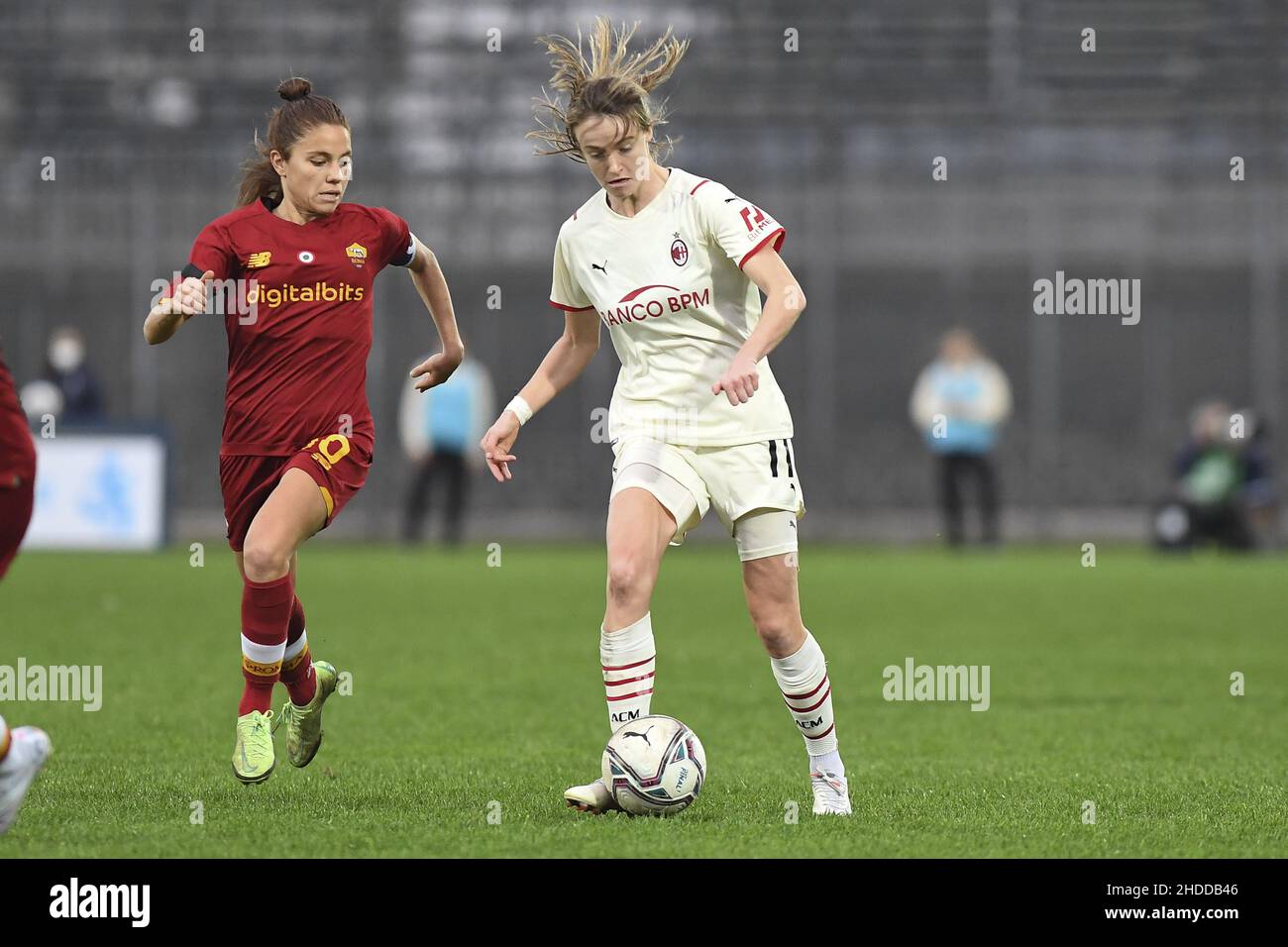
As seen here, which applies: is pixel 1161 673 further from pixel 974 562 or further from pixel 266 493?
pixel 974 562

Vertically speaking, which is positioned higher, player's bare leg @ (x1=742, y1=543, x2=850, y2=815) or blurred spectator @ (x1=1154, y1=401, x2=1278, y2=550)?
player's bare leg @ (x1=742, y1=543, x2=850, y2=815)

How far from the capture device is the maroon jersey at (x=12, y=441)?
4656 mm

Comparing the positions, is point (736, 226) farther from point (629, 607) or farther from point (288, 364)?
point (288, 364)

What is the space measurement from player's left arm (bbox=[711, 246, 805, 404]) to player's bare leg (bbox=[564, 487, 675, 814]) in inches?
16.0

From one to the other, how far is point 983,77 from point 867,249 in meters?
2.54

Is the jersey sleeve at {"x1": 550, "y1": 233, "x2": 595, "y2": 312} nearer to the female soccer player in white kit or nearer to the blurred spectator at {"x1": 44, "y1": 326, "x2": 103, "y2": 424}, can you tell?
the female soccer player in white kit

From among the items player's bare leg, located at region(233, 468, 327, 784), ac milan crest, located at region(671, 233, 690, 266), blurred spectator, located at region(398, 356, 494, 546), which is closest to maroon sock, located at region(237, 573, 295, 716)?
player's bare leg, located at region(233, 468, 327, 784)

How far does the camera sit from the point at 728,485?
5.54 metres

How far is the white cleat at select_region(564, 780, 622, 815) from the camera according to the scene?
549 centimetres

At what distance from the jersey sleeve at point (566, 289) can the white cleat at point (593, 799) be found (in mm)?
1434

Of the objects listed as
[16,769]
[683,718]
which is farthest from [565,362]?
[683,718]

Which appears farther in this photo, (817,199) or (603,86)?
(817,199)

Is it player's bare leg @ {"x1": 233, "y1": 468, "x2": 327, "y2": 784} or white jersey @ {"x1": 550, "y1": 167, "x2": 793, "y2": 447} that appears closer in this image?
white jersey @ {"x1": 550, "y1": 167, "x2": 793, "y2": 447}

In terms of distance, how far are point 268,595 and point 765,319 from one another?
68.6 inches
